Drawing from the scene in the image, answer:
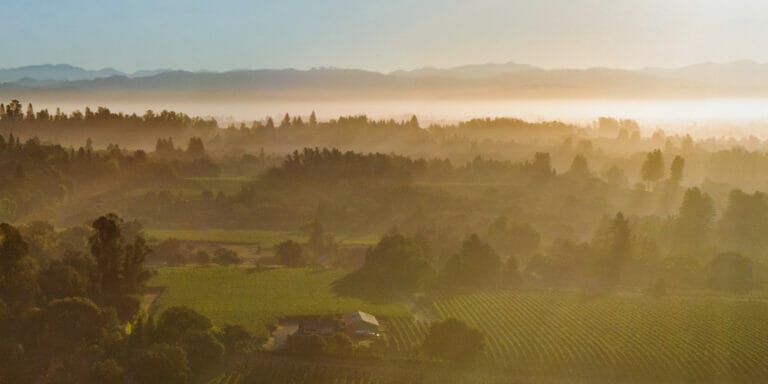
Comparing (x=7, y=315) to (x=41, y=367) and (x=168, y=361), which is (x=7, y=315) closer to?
(x=41, y=367)

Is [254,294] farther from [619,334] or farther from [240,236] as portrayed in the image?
[619,334]

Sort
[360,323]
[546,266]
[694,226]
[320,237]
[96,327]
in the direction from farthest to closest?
1. [694,226]
2. [320,237]
3. [546,266]
4. [360,323]
5. [96,327]

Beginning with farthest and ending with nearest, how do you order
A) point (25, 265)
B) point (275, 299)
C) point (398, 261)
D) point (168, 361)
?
point (398, 261) < point (275, 299) < point (25, 265) < point (168, 361)

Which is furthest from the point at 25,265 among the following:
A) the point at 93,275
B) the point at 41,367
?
the point at 41,367

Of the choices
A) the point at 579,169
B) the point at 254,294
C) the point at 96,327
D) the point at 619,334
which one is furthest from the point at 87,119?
the point at 619,334

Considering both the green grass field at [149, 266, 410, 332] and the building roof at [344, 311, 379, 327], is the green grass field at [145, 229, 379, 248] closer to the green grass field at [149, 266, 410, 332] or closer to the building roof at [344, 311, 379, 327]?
the green grass field at [149, 266, 410, 332]

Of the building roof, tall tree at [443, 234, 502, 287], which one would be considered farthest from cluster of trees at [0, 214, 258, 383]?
tall tree at [443, 234, 502, 287]
